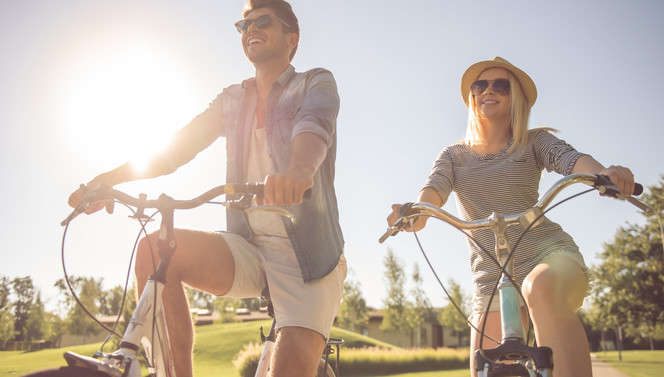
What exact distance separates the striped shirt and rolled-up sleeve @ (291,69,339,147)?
0.99 m

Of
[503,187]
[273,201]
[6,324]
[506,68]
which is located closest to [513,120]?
[506,68]

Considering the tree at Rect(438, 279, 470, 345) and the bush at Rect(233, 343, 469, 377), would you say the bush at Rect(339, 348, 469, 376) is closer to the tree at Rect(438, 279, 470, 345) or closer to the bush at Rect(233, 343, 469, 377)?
the bush at Rect(233, 343, 469, 377)

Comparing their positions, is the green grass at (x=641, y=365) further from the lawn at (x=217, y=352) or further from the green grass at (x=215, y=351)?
the green grass at (x=215, y=351)

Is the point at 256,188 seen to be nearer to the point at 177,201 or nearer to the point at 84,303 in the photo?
the point at 177,201

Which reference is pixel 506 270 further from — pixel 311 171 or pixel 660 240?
pixel 660 240

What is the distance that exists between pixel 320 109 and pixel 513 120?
1.64 m

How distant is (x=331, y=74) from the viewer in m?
2.99

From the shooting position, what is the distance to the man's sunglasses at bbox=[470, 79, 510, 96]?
359 centimetres

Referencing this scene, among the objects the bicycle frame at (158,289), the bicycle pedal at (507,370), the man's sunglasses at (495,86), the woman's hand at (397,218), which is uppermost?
the man's sunglasses at (495,86)

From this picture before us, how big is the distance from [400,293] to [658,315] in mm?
17452

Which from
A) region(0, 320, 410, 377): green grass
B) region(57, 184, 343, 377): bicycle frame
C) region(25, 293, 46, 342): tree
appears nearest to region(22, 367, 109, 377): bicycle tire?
region(57, 184, 343, 377): bicycle frame

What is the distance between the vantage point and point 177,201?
1875 millimetres

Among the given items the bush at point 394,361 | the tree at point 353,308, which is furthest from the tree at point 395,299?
the bush at point 394,361

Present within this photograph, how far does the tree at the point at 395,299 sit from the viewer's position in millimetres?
38156
